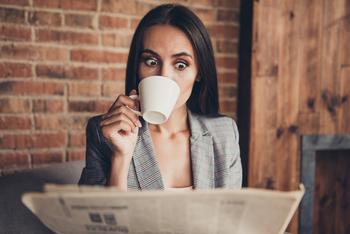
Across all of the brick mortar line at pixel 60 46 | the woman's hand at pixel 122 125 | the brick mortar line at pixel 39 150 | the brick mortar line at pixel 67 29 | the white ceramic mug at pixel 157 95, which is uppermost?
the brick mortar line at pixel 67 29

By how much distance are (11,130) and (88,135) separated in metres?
0.60

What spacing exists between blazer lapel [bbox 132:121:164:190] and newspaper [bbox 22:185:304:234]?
0.47 m

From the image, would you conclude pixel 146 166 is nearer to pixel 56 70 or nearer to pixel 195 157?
pixel 195 157

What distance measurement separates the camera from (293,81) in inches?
75.8

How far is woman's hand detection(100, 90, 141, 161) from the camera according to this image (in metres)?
0.95

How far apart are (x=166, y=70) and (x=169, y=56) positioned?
45 millimetres

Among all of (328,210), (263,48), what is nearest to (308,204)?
(328,210)

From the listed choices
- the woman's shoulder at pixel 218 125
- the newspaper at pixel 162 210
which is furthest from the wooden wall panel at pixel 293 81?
the newspaper at pixel 162 210

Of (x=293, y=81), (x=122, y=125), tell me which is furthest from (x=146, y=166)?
(x=293, y=81)

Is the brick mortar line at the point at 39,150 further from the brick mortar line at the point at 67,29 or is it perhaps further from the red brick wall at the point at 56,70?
the brick mortar line at the point at 67,29

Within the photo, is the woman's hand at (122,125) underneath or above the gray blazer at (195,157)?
above

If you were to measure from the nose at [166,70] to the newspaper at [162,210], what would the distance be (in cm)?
52

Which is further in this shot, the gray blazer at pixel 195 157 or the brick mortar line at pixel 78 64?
the brick mortar line at pixel 78 64

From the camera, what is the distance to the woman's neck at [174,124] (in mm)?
1359
